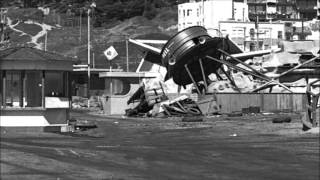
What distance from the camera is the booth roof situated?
27.5 meters

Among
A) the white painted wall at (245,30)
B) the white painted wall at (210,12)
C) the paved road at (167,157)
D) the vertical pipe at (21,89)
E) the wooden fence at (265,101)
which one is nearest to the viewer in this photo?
the paved road at (167,157)

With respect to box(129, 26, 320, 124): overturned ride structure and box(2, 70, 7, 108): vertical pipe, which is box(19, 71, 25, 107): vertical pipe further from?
box(129, 26, 320, 124): overturned ride structure

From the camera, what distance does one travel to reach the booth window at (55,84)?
28.7m

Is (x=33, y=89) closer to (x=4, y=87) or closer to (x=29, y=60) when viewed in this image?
(x=4, y=87)

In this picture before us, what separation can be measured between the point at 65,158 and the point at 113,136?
35.8 ft

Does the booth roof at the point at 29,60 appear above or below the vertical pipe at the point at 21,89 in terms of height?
above

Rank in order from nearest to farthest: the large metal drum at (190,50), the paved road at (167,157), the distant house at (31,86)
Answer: the paved road at (167,157)
the distant house at (31,86)
the large metal drum at (190,50)

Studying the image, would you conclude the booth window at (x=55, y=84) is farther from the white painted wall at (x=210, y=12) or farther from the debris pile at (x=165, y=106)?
the white painted wall at (x=210, y=12)

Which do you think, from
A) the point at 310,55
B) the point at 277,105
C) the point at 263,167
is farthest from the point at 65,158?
the point at 310,55

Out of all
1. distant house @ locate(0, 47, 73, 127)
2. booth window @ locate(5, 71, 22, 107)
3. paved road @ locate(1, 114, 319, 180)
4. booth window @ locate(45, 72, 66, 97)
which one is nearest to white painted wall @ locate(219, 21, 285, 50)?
booth window @ locate(45, 72, 66, 97)

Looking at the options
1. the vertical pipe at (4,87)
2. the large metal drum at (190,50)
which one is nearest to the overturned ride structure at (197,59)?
the large metal drum at (190,50)

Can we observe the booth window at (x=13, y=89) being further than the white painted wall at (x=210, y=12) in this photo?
No

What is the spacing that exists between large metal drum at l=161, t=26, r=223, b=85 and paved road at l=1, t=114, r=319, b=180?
2403 cm

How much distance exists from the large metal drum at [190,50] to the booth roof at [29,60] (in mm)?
24457
